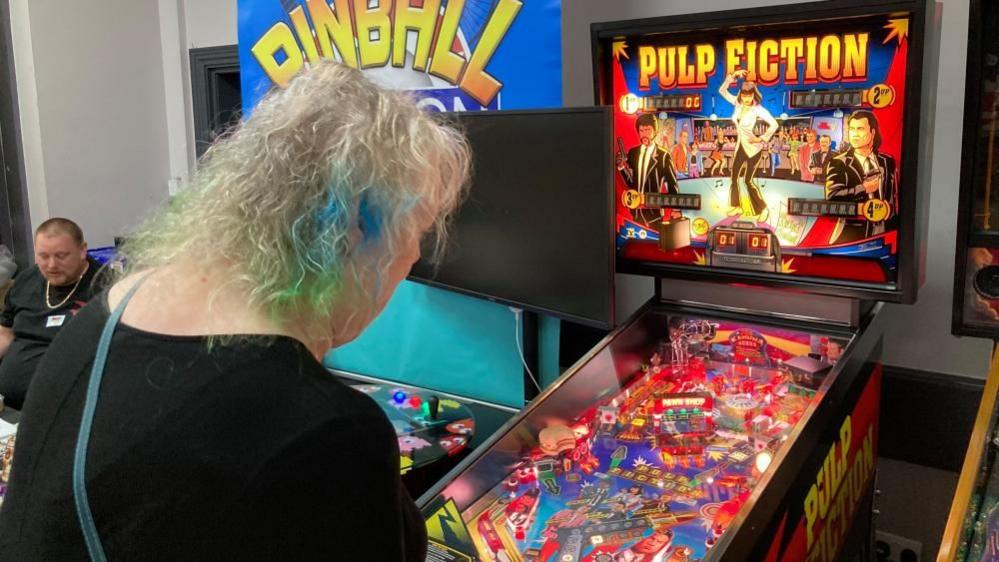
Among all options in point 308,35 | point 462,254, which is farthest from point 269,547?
point 308,35

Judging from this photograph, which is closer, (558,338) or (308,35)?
(558,338)

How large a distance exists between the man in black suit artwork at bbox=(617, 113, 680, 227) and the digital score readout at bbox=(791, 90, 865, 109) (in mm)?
351

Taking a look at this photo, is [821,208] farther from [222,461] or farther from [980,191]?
[222,461]

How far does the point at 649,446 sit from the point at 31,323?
9.65 ft

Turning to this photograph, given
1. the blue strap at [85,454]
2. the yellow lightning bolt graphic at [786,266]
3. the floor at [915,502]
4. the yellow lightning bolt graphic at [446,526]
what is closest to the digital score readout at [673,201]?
the yellow lightning bolt graphic at [786,266]

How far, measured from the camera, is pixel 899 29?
1.70 metres

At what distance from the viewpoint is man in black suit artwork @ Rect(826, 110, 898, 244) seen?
1.80m

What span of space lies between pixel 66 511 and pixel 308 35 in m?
2.50

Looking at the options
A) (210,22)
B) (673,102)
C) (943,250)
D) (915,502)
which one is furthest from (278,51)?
(915,502)

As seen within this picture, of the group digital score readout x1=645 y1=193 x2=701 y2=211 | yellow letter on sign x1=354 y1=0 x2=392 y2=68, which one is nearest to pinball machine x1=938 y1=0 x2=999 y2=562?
digital score readout x1=645 y1=193 x2=701 y2=211

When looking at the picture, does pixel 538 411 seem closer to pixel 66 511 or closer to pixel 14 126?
pixel 66 511

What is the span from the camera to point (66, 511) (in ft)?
2.72

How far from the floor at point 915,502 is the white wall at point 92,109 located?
415 cm

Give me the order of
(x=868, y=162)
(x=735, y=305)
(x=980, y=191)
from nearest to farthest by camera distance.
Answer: (x=980, y=191) < (x=868, y=162) < (x=735, y=305)
